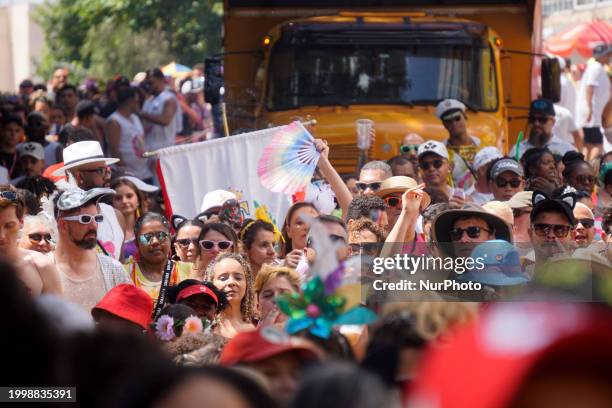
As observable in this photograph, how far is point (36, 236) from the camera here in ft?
23.8

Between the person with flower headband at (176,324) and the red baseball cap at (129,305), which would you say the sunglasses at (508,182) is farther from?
the person with flower headband at (176,324)

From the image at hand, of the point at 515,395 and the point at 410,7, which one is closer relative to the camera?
the point at 515,395

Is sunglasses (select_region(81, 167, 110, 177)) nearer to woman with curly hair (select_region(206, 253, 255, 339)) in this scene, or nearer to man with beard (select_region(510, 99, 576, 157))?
woman with curly hair (select_region(206, 253, 255, 339))

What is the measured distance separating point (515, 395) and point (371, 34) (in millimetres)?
11388

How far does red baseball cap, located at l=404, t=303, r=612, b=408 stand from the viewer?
190 centimetres

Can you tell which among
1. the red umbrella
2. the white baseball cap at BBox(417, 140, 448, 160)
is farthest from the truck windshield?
the red umbrella

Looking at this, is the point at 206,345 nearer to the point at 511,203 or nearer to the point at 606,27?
the point at 511,203

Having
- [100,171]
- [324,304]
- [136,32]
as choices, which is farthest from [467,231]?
[136,32]

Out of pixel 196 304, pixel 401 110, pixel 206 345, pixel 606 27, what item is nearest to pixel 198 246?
pixel 196 304

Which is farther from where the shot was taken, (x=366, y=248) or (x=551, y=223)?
(x=551, y=223)

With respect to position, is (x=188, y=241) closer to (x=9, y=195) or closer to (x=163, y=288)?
(x=163, y=288)

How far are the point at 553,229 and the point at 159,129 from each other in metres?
10.3

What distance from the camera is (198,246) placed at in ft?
26.1

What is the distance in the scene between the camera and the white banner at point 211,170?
1034cm
